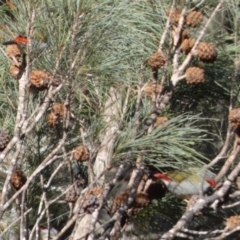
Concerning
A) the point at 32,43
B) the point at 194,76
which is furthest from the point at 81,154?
the point at 194,76

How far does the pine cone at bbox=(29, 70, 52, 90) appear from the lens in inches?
55.7

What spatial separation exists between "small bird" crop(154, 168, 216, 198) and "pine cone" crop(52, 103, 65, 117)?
30cm

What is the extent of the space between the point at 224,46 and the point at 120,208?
61cm

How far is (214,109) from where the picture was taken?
214cm

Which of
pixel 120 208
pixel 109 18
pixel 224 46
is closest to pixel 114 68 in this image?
pixel 109 18

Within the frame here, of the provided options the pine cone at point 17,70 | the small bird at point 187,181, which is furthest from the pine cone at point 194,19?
the pine cone at point 17,70

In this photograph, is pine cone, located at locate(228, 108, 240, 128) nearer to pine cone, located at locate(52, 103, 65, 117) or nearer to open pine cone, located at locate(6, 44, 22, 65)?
pine cone, located at locate(52, 103, 65, 117)

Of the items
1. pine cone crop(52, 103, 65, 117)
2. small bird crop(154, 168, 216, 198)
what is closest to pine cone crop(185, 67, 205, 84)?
small bird crop(154, 168, 216, 198)

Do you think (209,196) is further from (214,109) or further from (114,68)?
(214,109)

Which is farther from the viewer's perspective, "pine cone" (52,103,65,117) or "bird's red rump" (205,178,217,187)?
"bird's red rump" (205,178,217,187)

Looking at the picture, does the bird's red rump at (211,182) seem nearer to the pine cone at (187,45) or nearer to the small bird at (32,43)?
the pine cone at (187,45)

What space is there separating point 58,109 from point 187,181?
0.44 m

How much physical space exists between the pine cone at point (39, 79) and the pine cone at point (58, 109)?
95mm

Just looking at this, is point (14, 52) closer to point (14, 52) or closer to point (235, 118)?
point (14, 52)
